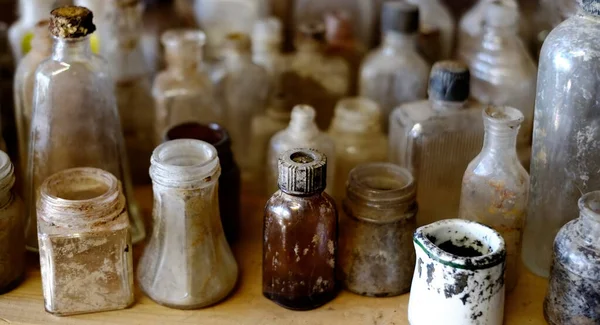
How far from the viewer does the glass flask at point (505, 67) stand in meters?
1.00

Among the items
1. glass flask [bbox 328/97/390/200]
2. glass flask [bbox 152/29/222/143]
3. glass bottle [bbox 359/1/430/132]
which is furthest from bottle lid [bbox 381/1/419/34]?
glass flask [bbox 152/29/222/143]

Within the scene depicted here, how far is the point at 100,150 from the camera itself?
2.93ft

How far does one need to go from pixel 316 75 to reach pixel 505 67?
0.25m

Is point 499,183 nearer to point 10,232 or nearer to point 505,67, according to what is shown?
point 505,67

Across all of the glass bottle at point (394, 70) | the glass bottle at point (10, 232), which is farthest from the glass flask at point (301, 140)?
the glass bottle at point (10, 232)

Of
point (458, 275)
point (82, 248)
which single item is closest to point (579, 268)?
point (458, 275)

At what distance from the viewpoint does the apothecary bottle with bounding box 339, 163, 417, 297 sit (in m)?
0.83

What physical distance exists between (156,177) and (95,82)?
148mm

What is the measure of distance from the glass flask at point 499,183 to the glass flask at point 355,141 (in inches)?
6.6

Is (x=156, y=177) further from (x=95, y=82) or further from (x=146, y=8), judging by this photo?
(x=146, y=8)

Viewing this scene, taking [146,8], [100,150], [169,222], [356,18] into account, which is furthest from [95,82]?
[356,18]

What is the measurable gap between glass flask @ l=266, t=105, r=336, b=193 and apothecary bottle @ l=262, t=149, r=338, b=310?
0.38 ft

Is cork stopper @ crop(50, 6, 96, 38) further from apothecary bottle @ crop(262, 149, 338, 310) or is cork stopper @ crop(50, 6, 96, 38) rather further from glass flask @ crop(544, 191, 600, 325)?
glass flask @ crop(544, 191, 600, 325)

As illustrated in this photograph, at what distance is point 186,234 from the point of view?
808mm
